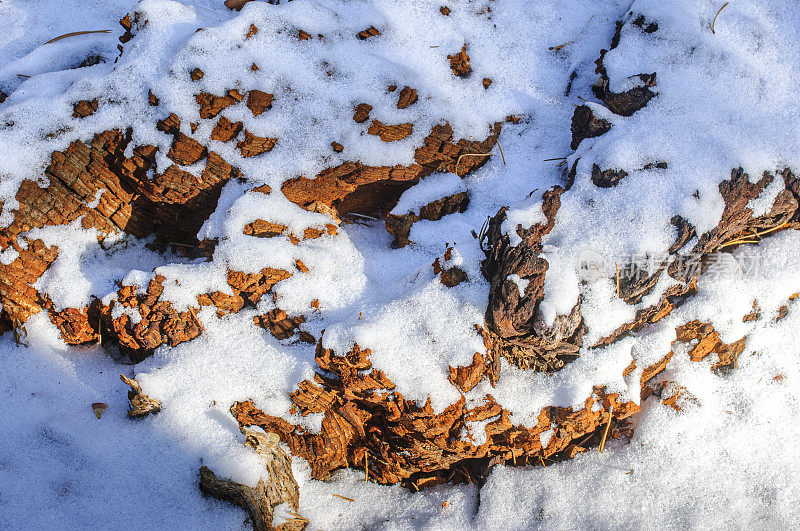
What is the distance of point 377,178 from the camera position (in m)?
2.68

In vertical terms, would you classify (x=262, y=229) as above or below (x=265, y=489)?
above

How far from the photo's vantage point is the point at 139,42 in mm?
2785

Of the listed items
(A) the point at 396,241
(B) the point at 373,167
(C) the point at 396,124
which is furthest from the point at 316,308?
(C) the point at 396,124

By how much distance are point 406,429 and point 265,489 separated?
0.69m

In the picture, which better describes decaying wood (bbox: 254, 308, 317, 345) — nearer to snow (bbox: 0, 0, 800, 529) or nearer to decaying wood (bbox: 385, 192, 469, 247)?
snow (bbox: 0, 0, 800, 529)

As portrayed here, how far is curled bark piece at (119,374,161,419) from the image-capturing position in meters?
2.33

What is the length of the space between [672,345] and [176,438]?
2.39 m

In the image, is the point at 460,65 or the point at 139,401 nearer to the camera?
the point at 139,401

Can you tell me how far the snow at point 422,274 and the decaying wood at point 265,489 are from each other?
56 mm

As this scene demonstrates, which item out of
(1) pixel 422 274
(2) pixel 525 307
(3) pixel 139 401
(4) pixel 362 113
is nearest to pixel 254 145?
(4) pixel 362 113

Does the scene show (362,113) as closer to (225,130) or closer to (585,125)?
(225,130)

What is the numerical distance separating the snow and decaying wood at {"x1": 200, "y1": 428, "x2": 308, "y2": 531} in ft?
0.18

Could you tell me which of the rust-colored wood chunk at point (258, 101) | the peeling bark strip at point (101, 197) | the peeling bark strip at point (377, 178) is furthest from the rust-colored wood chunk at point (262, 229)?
the rust-colored wood chunk at point (258, 101)

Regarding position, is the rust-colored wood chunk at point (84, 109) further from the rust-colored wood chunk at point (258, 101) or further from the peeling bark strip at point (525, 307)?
the peeling bark strip at point (525, 307)
